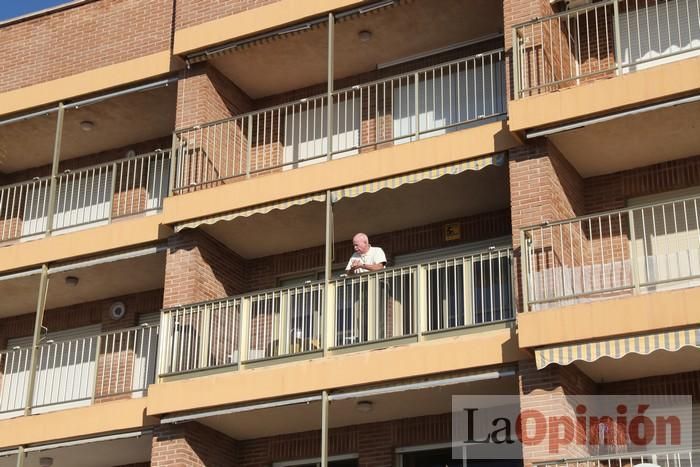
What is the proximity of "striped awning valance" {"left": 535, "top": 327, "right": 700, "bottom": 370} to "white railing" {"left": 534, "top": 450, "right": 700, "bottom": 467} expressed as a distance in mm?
1172

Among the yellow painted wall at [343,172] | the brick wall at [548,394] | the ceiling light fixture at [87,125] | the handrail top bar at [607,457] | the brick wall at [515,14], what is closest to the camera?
the handrail top bar at [607,457]

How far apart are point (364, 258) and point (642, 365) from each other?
4.20m

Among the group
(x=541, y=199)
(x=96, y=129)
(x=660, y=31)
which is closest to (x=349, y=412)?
(x=541, y=199)

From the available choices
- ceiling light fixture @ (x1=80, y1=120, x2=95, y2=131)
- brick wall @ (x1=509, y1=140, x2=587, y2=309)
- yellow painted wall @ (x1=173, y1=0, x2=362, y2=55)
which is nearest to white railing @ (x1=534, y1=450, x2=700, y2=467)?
brick wall @ (x1=509, y1=140, x2=587, y2=309)

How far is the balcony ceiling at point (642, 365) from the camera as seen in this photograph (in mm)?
15648

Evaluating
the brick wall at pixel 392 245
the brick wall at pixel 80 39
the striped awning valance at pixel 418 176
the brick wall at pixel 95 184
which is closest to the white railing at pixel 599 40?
the striped awning valance at pixel 418 176

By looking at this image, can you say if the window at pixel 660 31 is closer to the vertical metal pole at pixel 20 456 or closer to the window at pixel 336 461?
the window at pixel 336 461

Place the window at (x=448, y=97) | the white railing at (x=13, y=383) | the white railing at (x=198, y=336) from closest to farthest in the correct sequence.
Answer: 1. the white railing at (x=198, y=336)
2. the window at (x=448, y=97)
3. the white railing at (x=13, y=383)

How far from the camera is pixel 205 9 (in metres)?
21.3

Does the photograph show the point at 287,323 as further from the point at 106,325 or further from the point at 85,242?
the point at 106,325

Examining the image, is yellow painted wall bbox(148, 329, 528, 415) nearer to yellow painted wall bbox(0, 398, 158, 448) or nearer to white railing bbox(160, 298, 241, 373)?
white railing bbox(160, 298, 241, 373)

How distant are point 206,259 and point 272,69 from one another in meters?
3.56

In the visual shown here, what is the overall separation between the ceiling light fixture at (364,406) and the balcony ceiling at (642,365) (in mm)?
3123

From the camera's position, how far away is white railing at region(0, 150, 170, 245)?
22.4m
